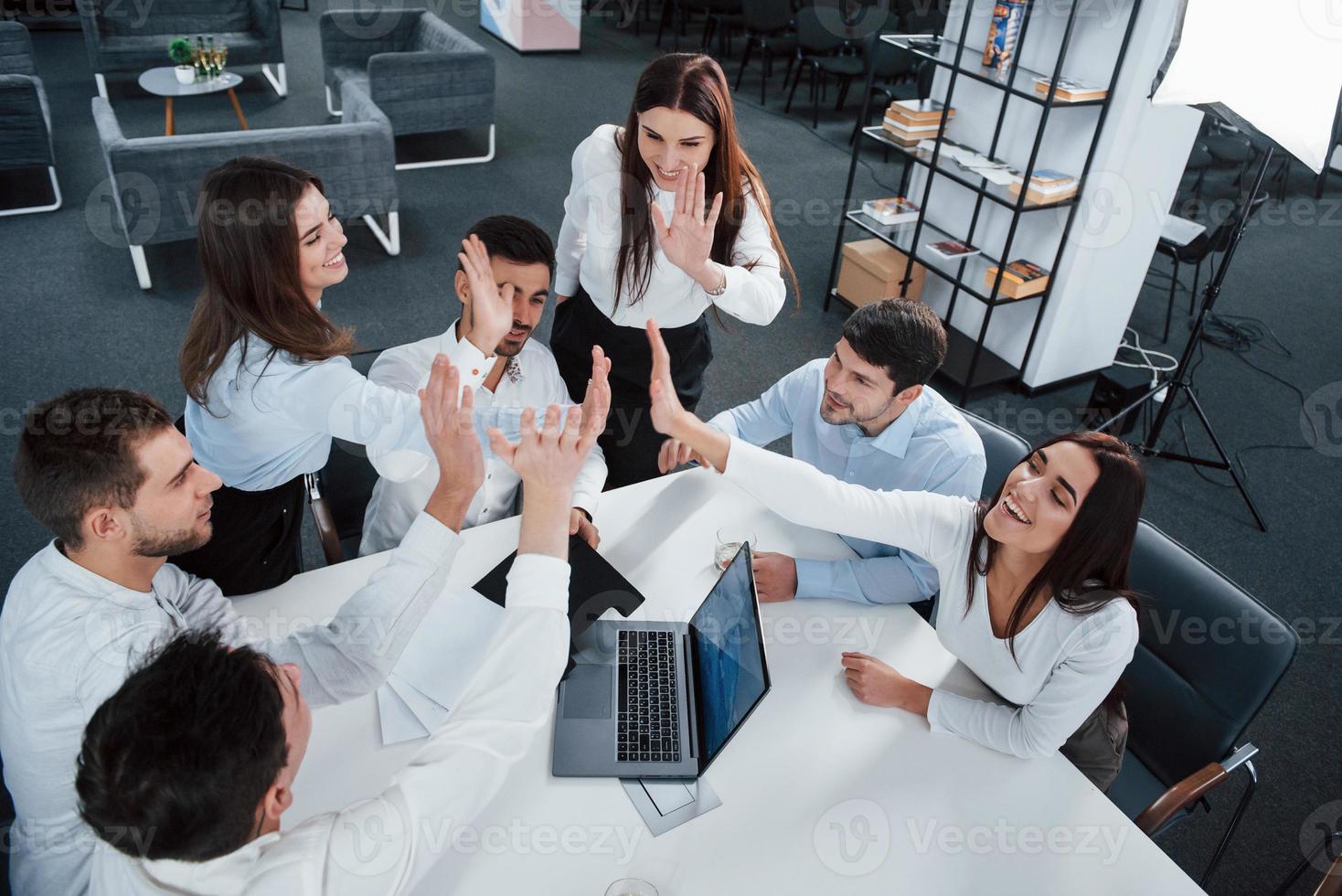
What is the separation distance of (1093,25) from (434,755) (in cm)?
365

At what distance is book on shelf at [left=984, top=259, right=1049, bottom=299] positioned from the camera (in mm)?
3889

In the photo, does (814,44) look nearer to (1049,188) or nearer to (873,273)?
(873,273)

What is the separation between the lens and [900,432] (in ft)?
7.04

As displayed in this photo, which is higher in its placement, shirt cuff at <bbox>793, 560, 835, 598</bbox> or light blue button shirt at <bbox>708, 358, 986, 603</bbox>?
light blue button shirt at <bbox>708, 358, 986, 603</bbox>

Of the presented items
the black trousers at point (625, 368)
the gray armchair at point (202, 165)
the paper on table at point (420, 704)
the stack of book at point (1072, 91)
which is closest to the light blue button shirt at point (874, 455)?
the black trousers at point (625, 368)

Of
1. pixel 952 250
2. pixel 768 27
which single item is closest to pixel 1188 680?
pixel 952 250

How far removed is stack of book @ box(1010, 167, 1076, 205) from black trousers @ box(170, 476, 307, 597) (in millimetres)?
3057

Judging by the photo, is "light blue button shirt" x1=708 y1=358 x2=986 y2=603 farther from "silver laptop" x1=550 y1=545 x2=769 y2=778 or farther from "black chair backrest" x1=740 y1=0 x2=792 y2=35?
"black chair backrest" x1=740 y1=0 x2=792 y2=35

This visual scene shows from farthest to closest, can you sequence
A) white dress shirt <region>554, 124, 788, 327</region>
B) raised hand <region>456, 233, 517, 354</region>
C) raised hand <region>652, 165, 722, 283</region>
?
white dress shirt <region>554, 124, 788, 327</region>, raised hand <region>652, 165, 722, 283</region>, raised hand <region>456, 233, 517, 354</region>

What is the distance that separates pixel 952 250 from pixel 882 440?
237cm

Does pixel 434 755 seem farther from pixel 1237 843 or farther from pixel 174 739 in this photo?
pixel 1237 843

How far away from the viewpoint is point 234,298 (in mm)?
1808

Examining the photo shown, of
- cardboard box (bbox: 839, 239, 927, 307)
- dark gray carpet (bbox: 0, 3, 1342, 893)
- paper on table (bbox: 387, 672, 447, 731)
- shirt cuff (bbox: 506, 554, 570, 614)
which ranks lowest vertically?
dark gray carpet (bbox: 0, 3, 1342, 893)

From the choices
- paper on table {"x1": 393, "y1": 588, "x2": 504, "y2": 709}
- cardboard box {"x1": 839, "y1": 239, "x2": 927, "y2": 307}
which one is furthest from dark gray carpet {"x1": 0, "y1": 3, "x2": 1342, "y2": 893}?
paper on table {"x1": 393, "y1": 588, "x2": 504, "y2": 709}
